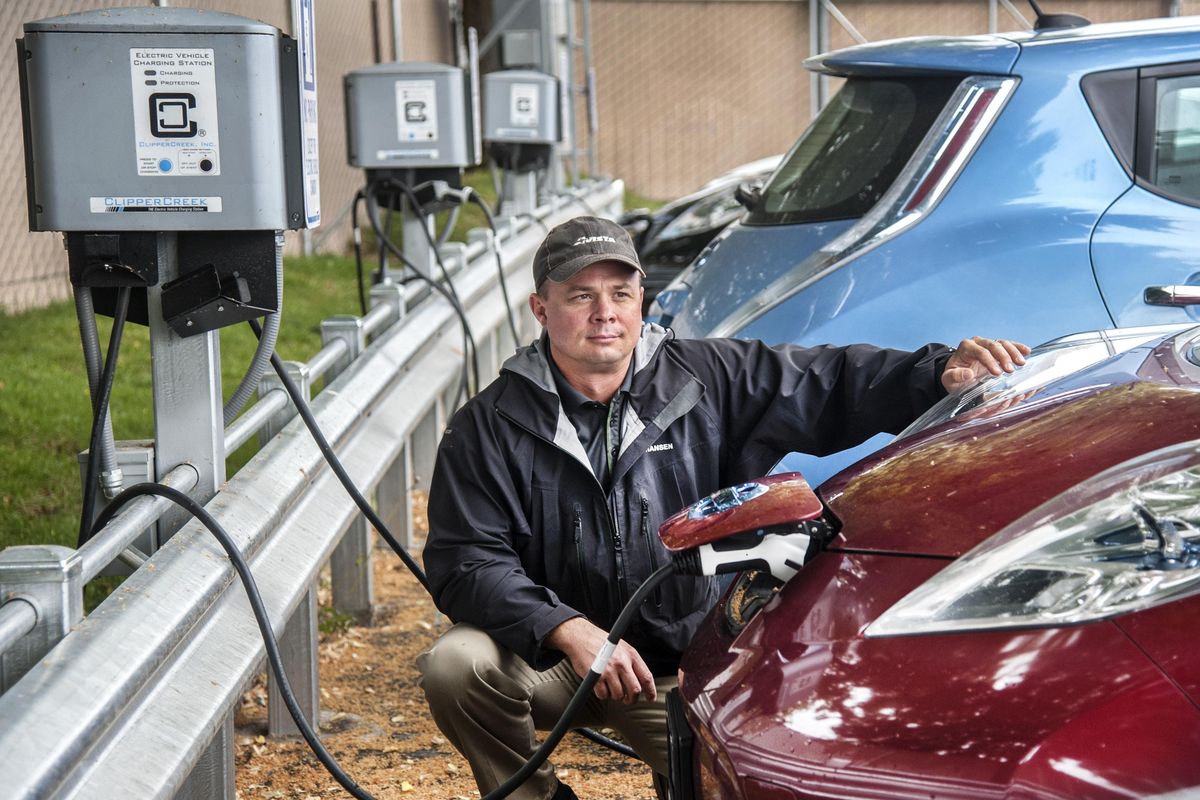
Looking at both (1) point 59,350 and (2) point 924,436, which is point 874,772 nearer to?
(2) point 924,436

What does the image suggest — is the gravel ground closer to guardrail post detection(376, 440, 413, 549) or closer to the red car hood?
guardrail post detection(376, 440, 413, 549)

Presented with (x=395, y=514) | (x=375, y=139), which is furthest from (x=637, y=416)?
(x=375, y=139)

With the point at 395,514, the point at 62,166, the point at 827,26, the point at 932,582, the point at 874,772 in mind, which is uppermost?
the point at 827,26

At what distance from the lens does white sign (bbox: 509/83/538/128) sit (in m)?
11.1

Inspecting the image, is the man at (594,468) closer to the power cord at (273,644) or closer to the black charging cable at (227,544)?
the power cord at (273,644)

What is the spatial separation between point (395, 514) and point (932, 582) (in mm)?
3715

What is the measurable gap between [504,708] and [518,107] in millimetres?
8466

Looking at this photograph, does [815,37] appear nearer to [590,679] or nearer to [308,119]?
[308,119]

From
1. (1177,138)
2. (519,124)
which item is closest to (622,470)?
(1177,138)

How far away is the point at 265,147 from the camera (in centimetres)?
309

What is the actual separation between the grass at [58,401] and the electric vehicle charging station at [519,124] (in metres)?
1.80

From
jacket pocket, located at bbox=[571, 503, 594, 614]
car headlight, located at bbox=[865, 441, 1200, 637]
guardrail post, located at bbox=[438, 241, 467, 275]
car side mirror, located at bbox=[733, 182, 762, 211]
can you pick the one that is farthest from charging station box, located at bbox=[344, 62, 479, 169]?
car headlight, located at bbox=[865, 441, 1200, 637]

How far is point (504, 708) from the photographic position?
3.14 metres

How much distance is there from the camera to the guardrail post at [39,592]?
229 cm
